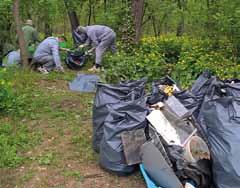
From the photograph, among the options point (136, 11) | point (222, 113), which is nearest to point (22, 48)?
point (136, 11)

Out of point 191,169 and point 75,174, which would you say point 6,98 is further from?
point 191,169

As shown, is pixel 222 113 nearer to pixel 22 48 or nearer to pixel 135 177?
pixel 135 177

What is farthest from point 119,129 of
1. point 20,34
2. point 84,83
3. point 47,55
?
point 47,55

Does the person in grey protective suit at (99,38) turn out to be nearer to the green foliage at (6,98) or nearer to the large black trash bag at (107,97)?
the green foliage at (6,98)

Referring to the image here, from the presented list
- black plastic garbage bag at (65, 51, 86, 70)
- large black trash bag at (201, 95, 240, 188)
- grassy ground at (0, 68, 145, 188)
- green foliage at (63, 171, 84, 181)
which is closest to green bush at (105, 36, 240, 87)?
grassy ground at (0, 68, 145, 188)

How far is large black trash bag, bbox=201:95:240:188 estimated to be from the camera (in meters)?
3.09

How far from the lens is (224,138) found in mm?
3248

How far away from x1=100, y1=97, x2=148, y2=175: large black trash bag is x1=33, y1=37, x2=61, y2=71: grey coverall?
456 centimetres

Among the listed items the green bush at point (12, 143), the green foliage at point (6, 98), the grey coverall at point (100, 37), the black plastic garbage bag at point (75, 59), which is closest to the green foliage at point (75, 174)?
the green bush at point (12, 143)

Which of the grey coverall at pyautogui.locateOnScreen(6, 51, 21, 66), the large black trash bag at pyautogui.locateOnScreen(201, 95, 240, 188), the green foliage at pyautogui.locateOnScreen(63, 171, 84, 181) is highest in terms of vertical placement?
the large black trash bag at pyautogui.locateOnScreen(201, 95, 240, 188)

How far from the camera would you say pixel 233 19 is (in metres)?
6.80

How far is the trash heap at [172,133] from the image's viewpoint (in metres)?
3.27

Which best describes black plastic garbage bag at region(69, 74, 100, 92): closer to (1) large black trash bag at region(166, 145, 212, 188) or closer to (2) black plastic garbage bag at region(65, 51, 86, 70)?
(2) black plastic garbage bag at region(65, 51, 86, 70)

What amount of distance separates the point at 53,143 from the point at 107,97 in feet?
2.96
